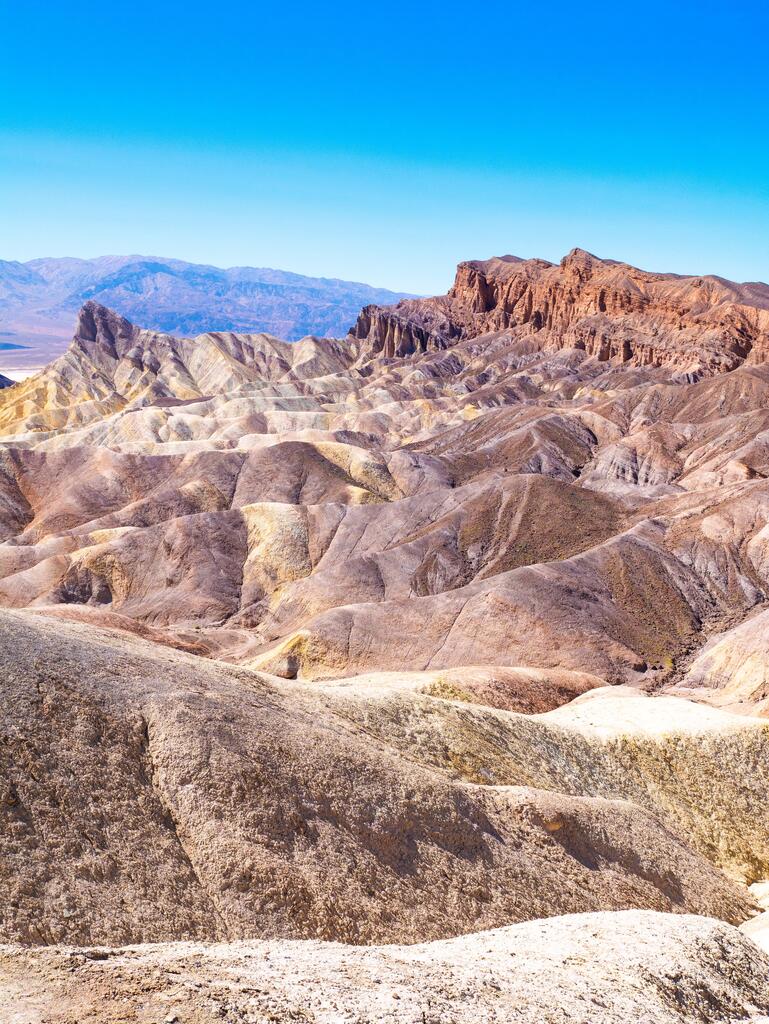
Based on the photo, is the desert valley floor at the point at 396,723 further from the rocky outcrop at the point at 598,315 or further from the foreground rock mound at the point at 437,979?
the rocky outcrop at the point at 598,315

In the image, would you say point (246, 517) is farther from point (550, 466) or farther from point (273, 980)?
point (273, 980)

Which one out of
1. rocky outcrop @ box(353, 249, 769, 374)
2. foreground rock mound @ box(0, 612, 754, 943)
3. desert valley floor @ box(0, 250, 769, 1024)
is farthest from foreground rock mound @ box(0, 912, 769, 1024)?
rocky outcrop @ box(353, 249, 769, 374)

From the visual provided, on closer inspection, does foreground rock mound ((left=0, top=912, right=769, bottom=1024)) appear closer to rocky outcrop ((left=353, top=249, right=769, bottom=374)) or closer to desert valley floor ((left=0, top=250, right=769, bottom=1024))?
desert valley floor ((left=0, top=250, right=769, bottom=1024))

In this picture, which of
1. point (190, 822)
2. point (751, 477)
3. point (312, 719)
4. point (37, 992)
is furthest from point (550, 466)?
point (37, 992)

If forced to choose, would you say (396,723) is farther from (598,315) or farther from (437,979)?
(598,315)

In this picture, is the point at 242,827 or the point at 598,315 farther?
the point at 598,315

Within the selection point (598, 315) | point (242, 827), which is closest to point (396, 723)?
point (242, 827)

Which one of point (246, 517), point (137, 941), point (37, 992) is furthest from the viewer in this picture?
point (246, 517)
